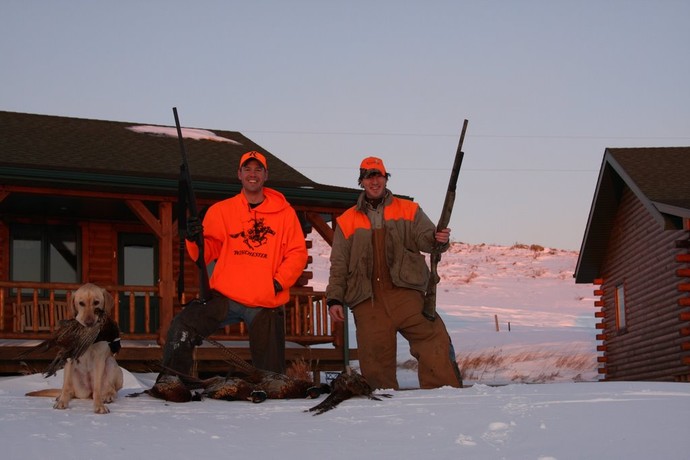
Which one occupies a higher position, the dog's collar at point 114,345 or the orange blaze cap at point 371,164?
the orange blaze cap at point 371,164

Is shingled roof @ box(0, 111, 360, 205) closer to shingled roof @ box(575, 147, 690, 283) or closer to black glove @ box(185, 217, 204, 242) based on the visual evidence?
shingled roof @ box(575, 147, 690, 283)

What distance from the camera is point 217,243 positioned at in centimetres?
771

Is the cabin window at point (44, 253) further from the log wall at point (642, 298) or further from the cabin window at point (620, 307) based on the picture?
the cabin window at point (620, 307)

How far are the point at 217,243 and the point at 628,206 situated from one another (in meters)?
15.3

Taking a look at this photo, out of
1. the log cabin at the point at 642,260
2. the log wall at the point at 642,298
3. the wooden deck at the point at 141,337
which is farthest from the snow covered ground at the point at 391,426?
the log wall at the point at 642,298

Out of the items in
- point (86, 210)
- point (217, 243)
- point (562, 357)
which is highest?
point (86, 210)

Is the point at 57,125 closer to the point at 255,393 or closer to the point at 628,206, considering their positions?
the point at 628,206

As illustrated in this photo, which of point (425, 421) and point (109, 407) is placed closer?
point (425, 421)

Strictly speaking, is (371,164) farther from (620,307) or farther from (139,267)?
(620,307)

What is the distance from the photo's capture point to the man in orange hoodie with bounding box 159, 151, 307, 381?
727 centimetres

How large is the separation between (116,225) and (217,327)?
439 inches

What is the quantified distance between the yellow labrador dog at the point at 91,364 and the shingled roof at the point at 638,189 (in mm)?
11478

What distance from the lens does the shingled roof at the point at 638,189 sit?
17.3 meters

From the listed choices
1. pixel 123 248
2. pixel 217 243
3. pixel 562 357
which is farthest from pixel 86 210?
pixel 562 357
